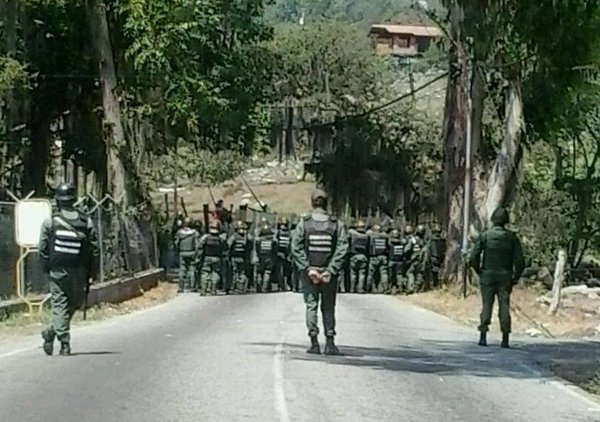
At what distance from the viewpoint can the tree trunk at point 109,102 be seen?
35094mm

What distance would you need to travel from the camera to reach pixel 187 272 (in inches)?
1409

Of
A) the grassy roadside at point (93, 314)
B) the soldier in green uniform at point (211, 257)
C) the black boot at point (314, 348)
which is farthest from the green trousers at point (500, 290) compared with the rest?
the soldier in green uniform at point (211, 257)

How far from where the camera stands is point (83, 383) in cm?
1335

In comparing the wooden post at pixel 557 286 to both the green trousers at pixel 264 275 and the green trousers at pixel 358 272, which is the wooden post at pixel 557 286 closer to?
the green trousers at pixel 358 272

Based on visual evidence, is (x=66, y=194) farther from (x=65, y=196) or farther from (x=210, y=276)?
(x=210, y=276)

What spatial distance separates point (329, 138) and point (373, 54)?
34203 millimetres

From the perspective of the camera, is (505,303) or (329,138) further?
(329,138)

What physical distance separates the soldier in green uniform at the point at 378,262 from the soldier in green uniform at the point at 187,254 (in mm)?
5118

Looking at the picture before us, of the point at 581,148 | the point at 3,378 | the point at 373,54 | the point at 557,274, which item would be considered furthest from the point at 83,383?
the point at 373,54

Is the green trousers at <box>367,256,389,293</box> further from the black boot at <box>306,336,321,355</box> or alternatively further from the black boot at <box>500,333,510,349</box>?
the black boot at <box>306,336,321,355</box>

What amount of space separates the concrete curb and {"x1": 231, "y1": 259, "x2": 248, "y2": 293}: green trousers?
221 cm

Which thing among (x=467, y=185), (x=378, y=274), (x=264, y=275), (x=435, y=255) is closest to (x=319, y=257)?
(x=467, y=185)

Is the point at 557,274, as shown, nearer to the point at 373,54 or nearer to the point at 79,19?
the point at 79,19

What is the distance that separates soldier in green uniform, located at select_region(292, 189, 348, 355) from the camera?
52.7 ft
